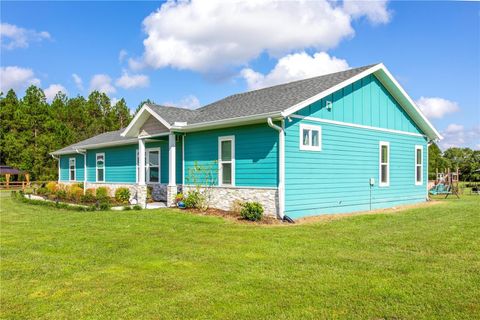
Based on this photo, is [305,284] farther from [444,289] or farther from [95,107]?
[95,107]

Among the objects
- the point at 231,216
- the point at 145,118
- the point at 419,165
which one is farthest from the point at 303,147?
the point at 419,165

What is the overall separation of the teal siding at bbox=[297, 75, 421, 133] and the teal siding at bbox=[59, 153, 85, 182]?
17.1m

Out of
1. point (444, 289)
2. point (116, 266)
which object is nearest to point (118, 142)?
point (116, 266)

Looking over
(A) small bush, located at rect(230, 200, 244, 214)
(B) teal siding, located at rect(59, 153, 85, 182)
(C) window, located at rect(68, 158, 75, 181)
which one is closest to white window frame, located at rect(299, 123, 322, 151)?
(A) small bush, located at rect(230, 200, 244, 214)

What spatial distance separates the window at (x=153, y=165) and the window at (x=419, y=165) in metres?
11.8

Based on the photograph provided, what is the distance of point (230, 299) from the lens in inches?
168

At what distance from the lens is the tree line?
3550 centimetres

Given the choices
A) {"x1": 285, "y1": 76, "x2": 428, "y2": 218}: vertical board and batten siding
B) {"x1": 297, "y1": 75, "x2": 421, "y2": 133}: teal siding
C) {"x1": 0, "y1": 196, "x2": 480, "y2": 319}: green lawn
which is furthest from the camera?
{"x1": 297, "y1": 75, "x2": 421, "y2": 133}: teal siding

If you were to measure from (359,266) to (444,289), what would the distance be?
133 centimetres

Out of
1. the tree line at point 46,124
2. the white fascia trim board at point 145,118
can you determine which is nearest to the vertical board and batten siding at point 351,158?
the white fascia trim board at point 145,118

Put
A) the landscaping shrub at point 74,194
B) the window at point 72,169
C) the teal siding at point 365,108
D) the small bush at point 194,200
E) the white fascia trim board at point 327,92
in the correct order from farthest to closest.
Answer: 1. the window at point 72,169
2. the landscaping shrub at point 74,194
3. the small bush at point 194,200
4. the teal siding at point 365,108
5. the white fascia trim board at point 327,92

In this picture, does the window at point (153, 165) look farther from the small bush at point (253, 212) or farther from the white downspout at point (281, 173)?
the white downspout at point (281, 173)

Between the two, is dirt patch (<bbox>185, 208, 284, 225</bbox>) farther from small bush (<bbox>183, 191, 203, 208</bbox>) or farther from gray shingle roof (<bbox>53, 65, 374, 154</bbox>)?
gray shingle roof (<bbox>53, 65, 374, 154</bbox>)

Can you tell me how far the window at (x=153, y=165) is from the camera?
16.4 metres
